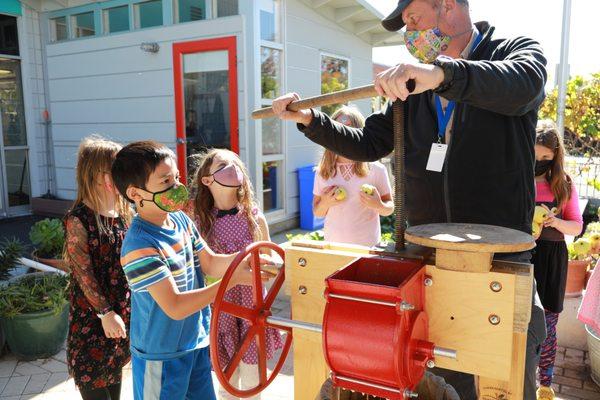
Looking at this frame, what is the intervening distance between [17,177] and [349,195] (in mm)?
6805

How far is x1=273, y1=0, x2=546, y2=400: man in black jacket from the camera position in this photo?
4.16ft

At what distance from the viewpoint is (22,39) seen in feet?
26.0

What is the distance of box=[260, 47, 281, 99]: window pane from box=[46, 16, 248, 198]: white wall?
42cm

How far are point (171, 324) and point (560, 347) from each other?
9.92 feet

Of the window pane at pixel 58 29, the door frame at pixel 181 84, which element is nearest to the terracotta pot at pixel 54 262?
the door frame at pixel 181 84

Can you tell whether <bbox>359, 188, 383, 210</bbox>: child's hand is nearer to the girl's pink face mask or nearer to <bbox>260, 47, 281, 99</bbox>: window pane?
the girl's pink face mask

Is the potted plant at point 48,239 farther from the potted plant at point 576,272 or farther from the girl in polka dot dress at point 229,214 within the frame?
the potted plant at point 576,272

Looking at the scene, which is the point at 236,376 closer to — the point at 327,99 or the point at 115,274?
the point at 115,274

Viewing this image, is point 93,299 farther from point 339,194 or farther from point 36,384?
point 339,194

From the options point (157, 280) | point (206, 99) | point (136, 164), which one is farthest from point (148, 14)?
point (157, 280)

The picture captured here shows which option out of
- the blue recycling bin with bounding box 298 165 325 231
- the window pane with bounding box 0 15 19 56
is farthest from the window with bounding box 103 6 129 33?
the blue recycling bin with bounding box 298 165 325 231

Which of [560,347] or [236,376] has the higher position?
[236,376]

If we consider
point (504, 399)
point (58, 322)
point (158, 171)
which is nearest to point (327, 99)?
point (158, 171)

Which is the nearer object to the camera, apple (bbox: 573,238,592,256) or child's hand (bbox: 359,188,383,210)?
child's hand (bbox: 359,188,383,210)
